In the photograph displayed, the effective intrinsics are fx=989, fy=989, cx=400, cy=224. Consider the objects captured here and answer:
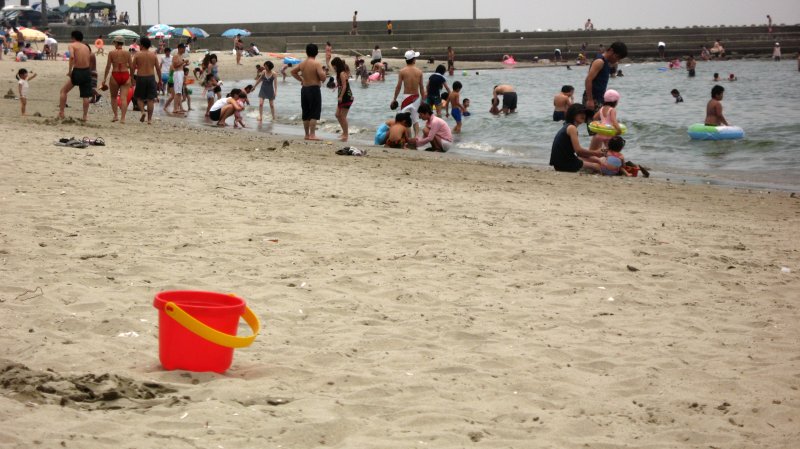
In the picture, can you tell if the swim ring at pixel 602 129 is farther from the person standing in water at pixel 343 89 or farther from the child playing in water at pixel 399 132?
the person standing in water at pixel 343 89

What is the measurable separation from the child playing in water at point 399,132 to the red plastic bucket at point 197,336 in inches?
414

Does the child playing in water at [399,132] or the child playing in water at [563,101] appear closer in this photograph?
the child playing in water at [399,132]

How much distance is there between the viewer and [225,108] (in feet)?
59.6

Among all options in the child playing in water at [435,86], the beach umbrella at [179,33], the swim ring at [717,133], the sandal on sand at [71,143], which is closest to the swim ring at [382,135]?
the child playing in water at [435,86]

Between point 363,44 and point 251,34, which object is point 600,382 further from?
point 251,34

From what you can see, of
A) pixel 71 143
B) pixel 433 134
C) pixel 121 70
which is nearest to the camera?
pixel 71 143

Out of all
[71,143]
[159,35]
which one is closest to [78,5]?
[159,35]

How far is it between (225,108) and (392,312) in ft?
44.5

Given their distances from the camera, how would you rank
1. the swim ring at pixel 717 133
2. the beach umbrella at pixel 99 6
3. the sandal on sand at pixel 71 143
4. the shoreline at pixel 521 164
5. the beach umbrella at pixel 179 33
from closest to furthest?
the sandal on sand at pixel 71 143 → the shoreline at pixel 521 164 → the swim ring at pixel 717 133 → the beach umbrella at pixel 179 33 → the beach umbrella at pixel 99 6

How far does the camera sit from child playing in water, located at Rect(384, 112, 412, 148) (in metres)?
14.6

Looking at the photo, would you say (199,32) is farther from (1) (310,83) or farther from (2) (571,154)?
(2) (571,154)

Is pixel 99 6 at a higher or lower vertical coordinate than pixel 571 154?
higher

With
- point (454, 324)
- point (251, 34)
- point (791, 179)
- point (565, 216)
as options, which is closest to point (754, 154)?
point (791, 179)

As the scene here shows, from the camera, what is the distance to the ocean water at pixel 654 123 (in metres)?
14.8
